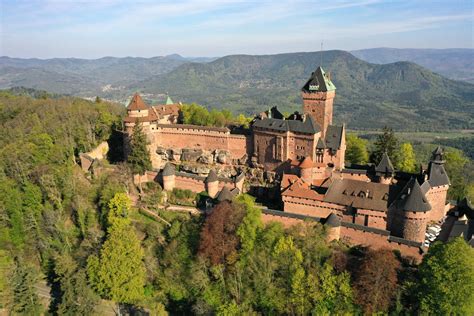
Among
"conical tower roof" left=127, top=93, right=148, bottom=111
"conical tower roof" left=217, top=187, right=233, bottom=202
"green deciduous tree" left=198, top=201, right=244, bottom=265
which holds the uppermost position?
"conical tower roof" left=127, top=93, right=148, bottom=111

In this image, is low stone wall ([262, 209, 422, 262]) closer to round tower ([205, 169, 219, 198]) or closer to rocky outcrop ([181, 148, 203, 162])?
round tower ([205, 169, 219, 198])

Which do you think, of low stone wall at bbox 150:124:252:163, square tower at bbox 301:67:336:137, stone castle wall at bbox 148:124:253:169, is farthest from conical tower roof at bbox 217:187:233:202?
square tower at bbox 301:67:336:137

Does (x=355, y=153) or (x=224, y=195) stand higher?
(x=355, y=153)

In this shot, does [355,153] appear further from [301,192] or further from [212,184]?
[212,184]

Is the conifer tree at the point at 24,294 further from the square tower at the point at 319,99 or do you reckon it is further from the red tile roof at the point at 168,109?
the square tower at the point at 319,99

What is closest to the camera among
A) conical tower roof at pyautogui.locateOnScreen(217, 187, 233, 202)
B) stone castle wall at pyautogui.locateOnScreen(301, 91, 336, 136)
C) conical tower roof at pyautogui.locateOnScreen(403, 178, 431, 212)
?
conical tower roof at pyautogui.locateOnScreen(403, 178, 431, 212)

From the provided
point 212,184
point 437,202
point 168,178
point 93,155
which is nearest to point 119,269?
point 168,178
